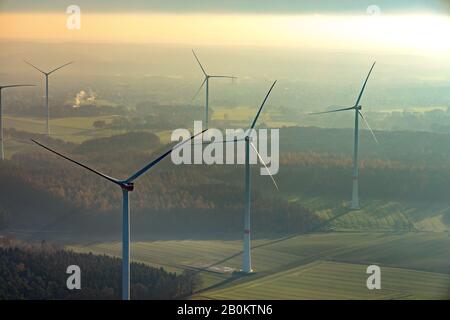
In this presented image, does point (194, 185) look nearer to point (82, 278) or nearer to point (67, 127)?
point (82, 278)

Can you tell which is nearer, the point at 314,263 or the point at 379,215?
the point at 314,263

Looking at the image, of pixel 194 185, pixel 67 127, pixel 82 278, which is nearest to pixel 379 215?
pixel 194 185

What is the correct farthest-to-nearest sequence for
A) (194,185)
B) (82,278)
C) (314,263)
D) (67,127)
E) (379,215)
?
1. (67,127)
2. (194,185)
3. (379,215)
4. (314,263)
5. (82,278)

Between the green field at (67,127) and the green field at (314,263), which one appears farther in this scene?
the green field at (67,127)

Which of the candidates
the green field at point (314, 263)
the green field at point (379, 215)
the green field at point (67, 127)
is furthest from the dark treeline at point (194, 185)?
the green field at point (314, 263)

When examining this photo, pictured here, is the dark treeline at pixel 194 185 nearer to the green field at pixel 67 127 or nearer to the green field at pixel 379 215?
the green field at pixel 379 215

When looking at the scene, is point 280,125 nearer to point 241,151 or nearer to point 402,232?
point 241,151

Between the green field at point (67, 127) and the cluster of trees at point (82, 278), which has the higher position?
the green field at point (67, 127)
